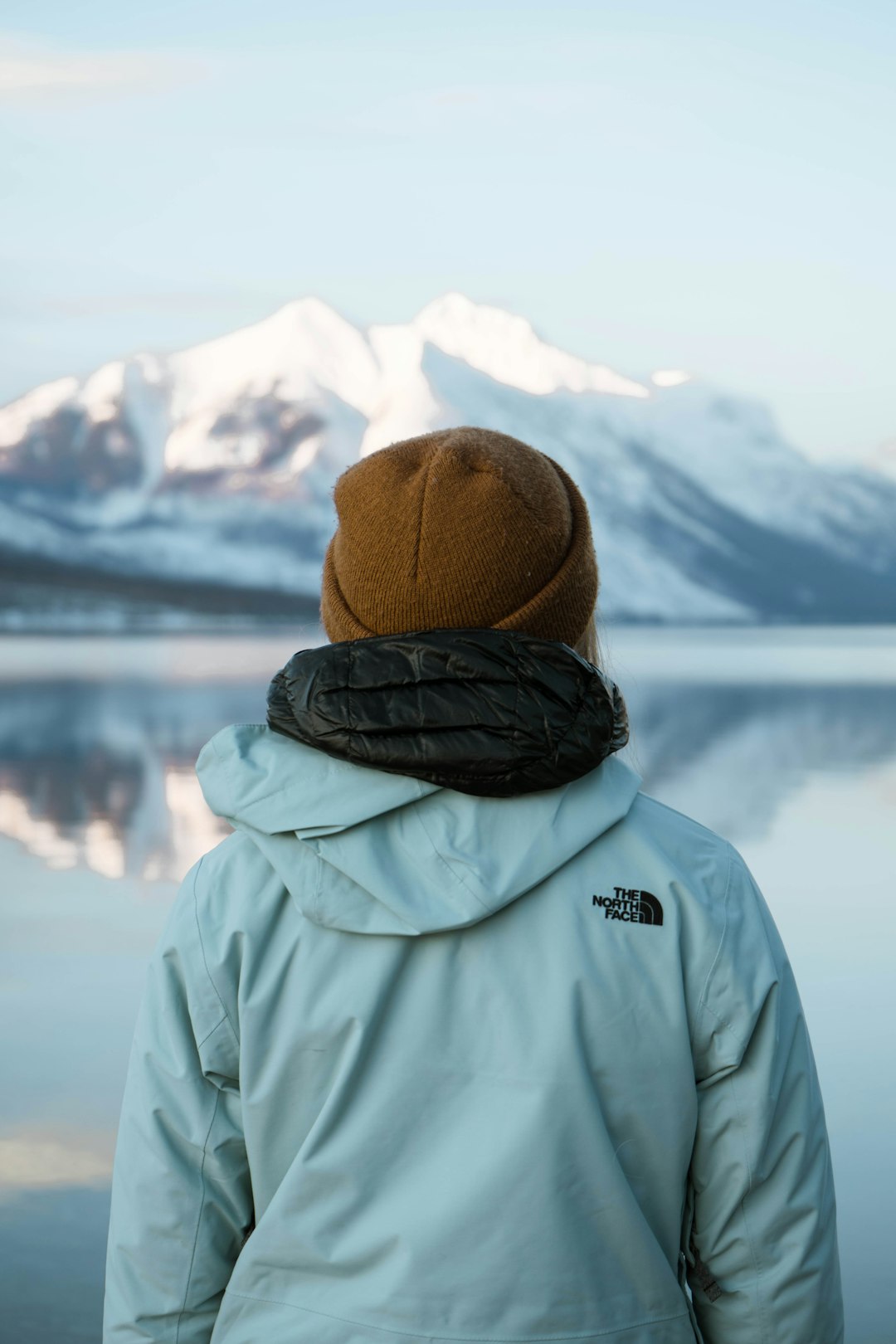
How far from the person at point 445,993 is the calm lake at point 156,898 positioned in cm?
28

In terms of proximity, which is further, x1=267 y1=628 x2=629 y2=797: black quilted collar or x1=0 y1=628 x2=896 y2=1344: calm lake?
x1=0 y1=628 x2=896 y2=1344: calm lake

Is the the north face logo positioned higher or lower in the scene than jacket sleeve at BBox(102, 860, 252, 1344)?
higher

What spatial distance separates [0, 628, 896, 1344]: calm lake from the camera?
Result: 2676mm

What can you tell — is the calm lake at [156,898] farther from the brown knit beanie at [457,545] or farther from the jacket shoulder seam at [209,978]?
the jacket shoulder seam at [209,978]

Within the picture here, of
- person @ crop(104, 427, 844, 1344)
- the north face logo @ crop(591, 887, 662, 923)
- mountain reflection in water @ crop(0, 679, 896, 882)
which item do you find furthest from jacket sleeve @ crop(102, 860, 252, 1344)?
mountain reflection in water @ crop(0, 679, 896, 882)

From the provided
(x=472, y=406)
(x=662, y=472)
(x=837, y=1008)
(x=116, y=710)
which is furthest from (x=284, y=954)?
(x=662, y=472)

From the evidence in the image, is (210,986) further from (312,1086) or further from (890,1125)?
(890,1125)

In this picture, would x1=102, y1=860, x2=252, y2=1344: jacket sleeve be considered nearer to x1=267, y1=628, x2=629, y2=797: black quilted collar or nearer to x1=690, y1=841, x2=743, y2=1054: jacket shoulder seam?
x1=267, y1=628, x2=629, y2=797: black quilted collar

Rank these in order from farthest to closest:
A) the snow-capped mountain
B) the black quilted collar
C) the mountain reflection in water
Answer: the snow-capped mountain
the mountain reflection in water
the black quilted collar

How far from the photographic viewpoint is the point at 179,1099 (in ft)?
4.06

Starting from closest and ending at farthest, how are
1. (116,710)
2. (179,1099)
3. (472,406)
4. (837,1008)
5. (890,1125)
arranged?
1. (179,1099)
2. (890,1125)
3. (837,1008)
4. (116,710)
5. (472,406)

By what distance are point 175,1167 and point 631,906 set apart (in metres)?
0.48

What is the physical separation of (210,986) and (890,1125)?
253 centimetres

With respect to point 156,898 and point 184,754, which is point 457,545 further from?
point 184,754
